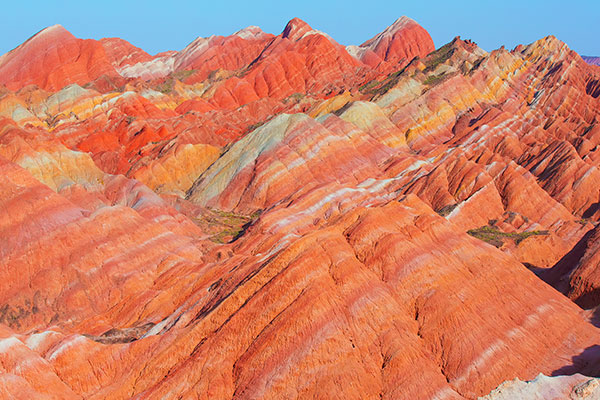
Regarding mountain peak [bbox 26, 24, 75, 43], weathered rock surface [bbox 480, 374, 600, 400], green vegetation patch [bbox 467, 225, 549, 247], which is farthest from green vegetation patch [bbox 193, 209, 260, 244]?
mountain peak [bbox 26, 24, 75, 43]

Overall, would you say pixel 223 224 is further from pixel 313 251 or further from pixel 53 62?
pixel 53 62

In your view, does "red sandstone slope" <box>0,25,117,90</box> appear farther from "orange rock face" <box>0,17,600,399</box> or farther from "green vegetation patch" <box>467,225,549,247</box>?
"green vegetation patch" <box>467,225,549,247</box>

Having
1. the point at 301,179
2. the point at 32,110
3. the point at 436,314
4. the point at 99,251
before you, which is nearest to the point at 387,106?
the point at 301,179

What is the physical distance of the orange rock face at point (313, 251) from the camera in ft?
107

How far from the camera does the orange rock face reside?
32500 millimetres

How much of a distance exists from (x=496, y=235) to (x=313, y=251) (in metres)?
37.9

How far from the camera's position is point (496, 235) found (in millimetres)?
69812

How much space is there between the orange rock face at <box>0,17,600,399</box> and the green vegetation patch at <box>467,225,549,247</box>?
35 centimetres

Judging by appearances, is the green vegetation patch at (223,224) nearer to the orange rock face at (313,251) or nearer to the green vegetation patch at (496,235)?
the orange rock face at (313,251)

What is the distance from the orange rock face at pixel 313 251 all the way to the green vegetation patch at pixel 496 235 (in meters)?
0.35

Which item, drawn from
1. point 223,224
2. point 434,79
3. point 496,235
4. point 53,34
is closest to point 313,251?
point 496,235

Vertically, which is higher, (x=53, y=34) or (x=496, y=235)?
(x=53, y=34)

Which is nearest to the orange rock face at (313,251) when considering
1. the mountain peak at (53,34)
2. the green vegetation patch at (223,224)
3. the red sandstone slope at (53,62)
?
the green vegetation patch at (223,224)

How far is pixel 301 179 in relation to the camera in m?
96.5
